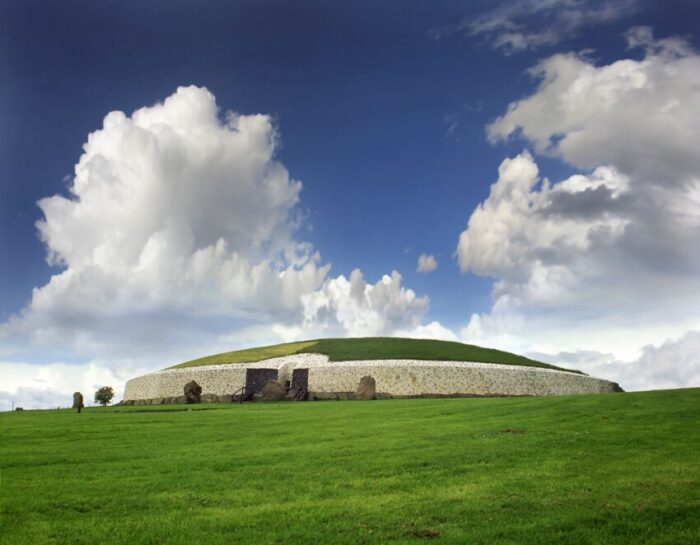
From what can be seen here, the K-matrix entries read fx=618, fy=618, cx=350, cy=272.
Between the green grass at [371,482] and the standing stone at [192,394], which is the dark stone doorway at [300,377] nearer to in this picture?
the standing stone at [192,394]

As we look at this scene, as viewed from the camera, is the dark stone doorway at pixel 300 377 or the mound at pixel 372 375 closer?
the mound at pixel 372 375

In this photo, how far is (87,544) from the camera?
35.1 feet

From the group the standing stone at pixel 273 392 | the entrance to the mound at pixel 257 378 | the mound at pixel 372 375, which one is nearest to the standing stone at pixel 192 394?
the mound at pixel 372 375

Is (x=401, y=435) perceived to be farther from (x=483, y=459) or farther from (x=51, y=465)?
(x=51, y=465)

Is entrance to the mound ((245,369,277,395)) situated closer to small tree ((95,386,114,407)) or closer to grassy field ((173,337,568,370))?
grassy field ((173,337,568,370))

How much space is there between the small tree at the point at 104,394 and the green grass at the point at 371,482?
193ft

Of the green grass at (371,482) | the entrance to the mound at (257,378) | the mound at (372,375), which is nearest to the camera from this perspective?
the green grass at (371,482)

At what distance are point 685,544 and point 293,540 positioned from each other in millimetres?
6569

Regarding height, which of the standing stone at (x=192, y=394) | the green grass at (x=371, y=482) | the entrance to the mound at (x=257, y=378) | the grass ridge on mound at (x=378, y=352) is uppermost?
the grass ridge on mound at (x=378, y=352)

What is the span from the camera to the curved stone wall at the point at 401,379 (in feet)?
183

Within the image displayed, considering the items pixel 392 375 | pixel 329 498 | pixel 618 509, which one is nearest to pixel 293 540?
pixel 329 498

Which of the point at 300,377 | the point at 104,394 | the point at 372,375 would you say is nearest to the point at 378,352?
the point at 372,375

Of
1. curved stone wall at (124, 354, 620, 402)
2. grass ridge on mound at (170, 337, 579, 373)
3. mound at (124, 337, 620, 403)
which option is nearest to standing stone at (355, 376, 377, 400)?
mound at (124, 337, 620, 403)

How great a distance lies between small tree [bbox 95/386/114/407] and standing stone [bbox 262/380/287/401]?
36.0 meters
